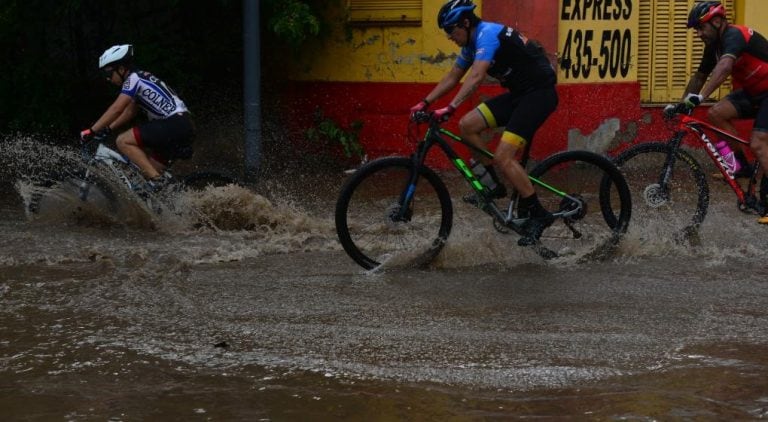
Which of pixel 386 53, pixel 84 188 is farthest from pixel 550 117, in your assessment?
pixel 84 188

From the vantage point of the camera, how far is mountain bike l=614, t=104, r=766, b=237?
863 centimetres

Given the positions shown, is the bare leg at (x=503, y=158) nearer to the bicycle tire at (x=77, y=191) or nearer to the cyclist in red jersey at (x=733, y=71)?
the cyclist in red jersey at (x=733, y=71)

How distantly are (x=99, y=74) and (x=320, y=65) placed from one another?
2739mm

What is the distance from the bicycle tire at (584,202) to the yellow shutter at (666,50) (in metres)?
4.50

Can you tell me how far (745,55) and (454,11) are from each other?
2.48 metres

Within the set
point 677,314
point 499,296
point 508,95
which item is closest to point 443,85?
point 508,95

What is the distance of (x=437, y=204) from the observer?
7746mm

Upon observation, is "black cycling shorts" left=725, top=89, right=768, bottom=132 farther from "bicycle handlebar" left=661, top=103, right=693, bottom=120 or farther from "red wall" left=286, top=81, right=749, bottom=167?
"red wall" left=286, top=81, right=749, bottom=167

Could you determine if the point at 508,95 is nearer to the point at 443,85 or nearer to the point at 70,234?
the point at 443,85

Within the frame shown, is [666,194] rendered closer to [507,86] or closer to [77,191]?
[507,86]

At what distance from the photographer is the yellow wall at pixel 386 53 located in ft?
40.2

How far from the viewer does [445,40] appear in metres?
12.2

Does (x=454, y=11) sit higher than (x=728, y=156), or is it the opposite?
(x=454, y=11)

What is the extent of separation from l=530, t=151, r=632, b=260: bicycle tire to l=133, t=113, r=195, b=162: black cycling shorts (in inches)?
126
